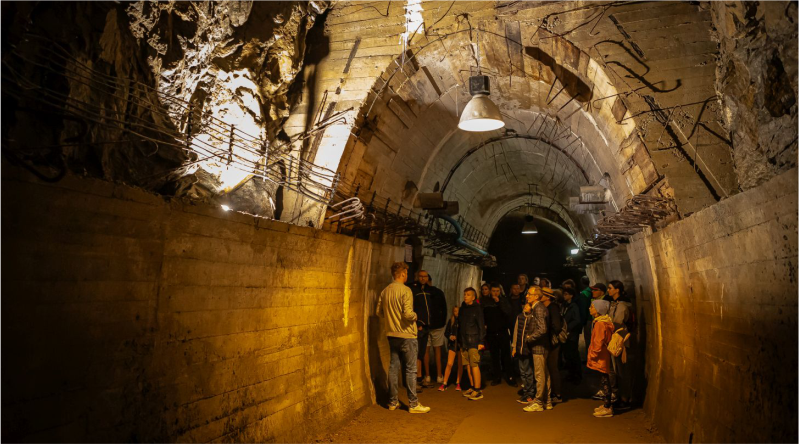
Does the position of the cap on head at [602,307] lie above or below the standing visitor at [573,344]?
above

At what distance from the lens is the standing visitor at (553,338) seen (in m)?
7.27

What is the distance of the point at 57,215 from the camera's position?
3111 millimetres

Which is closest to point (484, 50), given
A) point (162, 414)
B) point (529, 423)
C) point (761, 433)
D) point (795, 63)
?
point (795, 63)

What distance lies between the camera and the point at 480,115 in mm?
6188

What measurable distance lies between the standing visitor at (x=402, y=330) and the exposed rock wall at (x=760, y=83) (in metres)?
4.19

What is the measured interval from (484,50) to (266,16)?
335cm

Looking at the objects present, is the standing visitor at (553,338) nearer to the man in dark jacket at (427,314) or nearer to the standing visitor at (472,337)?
the standing visitor at (472,337)

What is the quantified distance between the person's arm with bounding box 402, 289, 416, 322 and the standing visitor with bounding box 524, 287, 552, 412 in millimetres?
1775

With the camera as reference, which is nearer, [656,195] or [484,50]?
[656,195]

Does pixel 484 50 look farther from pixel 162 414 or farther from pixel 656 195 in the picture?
pixel 162 414

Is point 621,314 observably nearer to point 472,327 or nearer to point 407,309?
point 472,327

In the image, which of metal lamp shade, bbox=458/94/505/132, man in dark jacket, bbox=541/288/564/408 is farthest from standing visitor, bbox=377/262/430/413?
metal lamp shade, bbox=458/94/505/132

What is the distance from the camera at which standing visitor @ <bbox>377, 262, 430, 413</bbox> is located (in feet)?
22.7

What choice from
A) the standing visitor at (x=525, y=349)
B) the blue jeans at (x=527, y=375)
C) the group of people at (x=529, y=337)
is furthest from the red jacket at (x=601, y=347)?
the blue jeans at (x=527, y=375)
